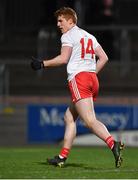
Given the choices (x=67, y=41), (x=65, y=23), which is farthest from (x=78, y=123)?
(x=67, y=41)

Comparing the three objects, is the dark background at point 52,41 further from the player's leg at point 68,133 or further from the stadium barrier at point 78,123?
the player's leg at point 68,133

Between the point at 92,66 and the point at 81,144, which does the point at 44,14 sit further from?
the point at 92,66

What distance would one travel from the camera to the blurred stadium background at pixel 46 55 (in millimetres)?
23478

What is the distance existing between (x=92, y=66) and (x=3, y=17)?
1834 centimetres

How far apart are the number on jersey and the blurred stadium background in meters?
10.2

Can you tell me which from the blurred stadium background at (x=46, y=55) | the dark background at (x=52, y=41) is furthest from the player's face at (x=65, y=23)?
the dark background at (x=52, y=41)

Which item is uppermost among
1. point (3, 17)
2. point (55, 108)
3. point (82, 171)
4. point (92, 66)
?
point (3, 17)

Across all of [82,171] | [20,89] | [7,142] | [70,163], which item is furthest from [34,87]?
[82,171]

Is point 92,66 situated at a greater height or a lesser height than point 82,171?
greater

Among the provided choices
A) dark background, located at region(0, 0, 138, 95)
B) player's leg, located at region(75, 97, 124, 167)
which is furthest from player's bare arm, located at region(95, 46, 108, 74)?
dark background, located at region(0, 0, 138, 95)

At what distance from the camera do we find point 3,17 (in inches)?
1180

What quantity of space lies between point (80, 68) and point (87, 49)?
0.95 feet

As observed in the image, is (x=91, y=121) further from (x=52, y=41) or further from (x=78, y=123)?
(x=52, y=41)

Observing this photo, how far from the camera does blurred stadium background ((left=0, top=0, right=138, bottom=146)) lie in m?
23.5
